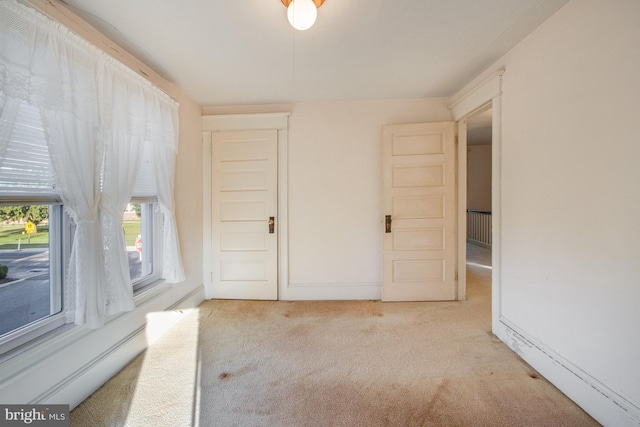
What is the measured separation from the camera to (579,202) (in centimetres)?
143

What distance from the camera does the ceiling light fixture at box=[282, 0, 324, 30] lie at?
4.46 ft

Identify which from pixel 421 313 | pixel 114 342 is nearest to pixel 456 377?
pixel 421 313

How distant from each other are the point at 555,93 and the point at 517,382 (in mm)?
1956

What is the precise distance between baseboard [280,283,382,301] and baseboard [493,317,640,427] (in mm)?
1366

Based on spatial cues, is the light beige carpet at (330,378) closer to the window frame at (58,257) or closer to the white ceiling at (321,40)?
Result: the window frame at (58,257)

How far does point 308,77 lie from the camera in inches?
92.0

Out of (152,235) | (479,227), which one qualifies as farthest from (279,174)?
(479,227)

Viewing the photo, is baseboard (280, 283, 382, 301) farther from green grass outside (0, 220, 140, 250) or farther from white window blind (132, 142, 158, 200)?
green grass outside (0, 220, 140, 250)

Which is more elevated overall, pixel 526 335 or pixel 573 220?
pixel 573 220

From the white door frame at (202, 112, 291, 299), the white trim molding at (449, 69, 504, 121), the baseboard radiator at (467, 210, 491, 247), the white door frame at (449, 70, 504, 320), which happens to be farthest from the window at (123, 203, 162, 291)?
the baseboard radiator at (467, 210, 491, 247)

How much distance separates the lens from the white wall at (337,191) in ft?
9.57

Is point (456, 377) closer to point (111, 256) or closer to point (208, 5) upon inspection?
point (111, 256)

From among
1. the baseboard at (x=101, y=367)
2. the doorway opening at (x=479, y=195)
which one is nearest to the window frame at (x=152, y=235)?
the baseboard at (x=101, y=367)

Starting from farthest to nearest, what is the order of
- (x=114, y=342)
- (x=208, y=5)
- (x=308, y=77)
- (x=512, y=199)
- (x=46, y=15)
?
(x=308, y=77) → (x=512, y=199) → (x=114, y=342) → (x=208, y=5) → (x=46, y=15)
